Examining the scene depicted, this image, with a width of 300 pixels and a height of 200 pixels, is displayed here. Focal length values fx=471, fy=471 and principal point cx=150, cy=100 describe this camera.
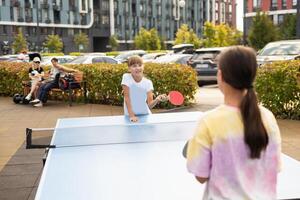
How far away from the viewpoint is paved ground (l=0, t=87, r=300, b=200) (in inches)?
223

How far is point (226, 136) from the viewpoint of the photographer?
2.05 m

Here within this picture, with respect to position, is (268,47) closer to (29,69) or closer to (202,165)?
(29,69)

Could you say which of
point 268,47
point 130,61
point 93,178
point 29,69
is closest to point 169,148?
point 93,178

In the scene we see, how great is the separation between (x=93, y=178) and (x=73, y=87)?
33.4 feet

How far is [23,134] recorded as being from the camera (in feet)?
29.8

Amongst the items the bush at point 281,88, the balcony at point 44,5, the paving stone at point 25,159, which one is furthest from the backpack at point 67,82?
the balcony at point 44,5

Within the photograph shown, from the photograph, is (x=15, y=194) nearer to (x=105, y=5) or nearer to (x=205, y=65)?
(x=205, y=65)

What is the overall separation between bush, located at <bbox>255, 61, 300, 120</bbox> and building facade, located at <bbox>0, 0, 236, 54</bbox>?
5530 cm

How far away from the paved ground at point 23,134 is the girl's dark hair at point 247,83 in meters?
3.69

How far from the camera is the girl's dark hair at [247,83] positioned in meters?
2.03

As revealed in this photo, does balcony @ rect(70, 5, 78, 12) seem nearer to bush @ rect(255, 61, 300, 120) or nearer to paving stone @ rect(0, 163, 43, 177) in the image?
bush @ rect(255, 61, 300, 120)

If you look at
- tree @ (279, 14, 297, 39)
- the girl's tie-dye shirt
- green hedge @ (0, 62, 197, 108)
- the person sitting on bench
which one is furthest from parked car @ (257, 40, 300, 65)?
tree @ (279, 14, 297, 39)

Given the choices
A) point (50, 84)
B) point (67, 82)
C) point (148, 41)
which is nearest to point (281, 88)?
point (67, 82)

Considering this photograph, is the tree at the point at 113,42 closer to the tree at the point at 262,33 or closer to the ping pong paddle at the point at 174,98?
the tree at the point at 262,33
